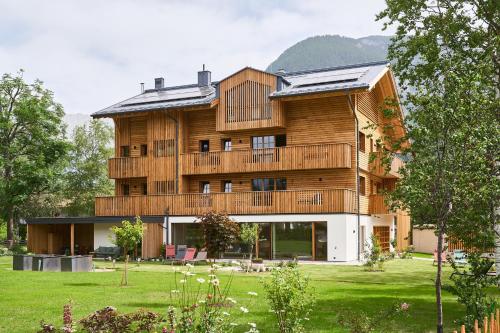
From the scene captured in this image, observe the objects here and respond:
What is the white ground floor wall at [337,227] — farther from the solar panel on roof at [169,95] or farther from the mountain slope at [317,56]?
the mountain slope at [317,56]

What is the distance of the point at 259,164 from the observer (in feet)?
101

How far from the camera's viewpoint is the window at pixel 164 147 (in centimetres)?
3328

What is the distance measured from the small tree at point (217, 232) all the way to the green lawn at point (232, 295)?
3815mm

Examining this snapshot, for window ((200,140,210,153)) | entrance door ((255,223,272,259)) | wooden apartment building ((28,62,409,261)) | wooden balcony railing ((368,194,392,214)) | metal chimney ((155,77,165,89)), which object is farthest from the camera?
metal chimney ((155,77,165,89))

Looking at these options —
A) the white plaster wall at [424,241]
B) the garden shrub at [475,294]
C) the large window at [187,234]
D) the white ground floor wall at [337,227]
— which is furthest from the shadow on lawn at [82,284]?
the white plaster wall at [424,241]

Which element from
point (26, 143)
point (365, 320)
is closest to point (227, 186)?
point (26, 143)

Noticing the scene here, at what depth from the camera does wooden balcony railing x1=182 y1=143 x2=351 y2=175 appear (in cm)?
2883

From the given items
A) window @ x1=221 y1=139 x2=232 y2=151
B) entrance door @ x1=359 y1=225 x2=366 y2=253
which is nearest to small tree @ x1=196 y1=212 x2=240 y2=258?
entrance door @ x1=359 y1=225 x2=366 y2=253

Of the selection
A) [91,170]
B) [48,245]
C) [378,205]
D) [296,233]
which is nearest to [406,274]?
[296,233]

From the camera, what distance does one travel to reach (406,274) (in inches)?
861

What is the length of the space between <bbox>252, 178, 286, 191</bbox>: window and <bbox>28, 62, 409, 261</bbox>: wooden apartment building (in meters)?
0.05

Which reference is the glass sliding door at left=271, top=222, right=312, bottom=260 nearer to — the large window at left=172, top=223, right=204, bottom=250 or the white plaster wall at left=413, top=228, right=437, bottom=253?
the large window at left=172, top=223, right=204, bottom=250

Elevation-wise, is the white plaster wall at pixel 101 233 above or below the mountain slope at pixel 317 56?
below

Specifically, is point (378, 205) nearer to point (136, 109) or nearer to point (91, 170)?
point (136, 109)
